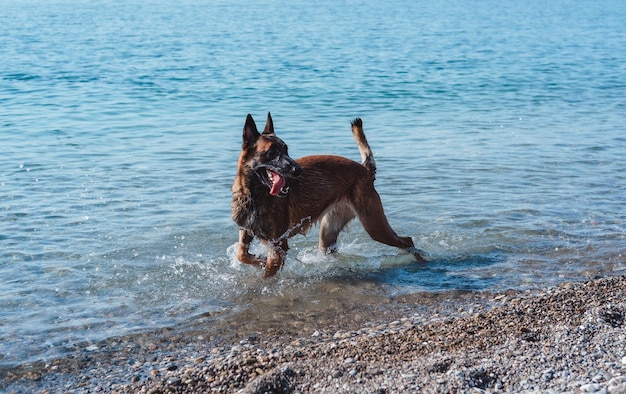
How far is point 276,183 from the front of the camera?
281 inches

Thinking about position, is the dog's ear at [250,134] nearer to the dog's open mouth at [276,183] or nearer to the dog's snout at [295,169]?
the dog's open mouth at [276,183]

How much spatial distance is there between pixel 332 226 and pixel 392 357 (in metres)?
3.07

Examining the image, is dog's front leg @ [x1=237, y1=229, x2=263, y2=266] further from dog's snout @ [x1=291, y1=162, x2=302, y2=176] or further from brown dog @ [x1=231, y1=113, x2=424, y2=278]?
dog's snout @ [x1=291, y1=162, x2=302, y2=176]

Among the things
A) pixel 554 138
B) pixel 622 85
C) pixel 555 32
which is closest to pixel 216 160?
pixel 554 138

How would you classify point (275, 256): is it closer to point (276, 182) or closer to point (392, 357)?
point (276, 182)

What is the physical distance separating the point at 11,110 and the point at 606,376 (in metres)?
15.9

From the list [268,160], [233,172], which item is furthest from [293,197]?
[233,172]

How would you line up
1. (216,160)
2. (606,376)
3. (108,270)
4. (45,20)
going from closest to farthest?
(606,376), (108,270), (216,160), (45,20)

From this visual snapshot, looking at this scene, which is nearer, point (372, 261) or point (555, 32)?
point (372, 261)

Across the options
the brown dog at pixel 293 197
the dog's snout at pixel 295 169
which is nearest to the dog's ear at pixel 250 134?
the brown dog at pixel 293 197

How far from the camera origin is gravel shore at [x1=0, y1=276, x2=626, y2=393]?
4.93 meters

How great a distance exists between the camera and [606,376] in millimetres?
4812

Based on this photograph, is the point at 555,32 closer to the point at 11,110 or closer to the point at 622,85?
the point at 622,85

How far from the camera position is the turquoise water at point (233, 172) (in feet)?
24.7
